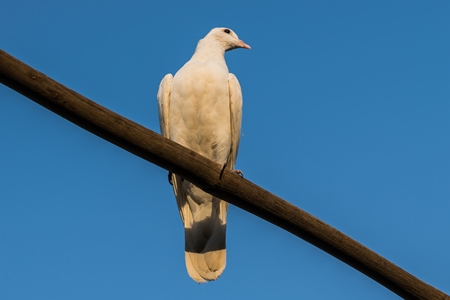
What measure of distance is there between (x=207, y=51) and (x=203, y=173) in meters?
5.12

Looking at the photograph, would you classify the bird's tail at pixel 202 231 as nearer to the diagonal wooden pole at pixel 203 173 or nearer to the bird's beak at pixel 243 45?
the bird's beak at pixel 243 45

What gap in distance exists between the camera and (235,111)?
24.5 ft

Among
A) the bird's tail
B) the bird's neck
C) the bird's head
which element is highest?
the bird's head

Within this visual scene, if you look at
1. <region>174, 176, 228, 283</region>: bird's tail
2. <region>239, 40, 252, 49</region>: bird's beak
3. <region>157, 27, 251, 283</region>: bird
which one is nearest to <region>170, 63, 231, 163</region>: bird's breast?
<region>157, 27, 251, 283</region>: bird

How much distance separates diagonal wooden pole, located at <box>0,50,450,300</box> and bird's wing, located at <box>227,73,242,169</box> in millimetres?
3986

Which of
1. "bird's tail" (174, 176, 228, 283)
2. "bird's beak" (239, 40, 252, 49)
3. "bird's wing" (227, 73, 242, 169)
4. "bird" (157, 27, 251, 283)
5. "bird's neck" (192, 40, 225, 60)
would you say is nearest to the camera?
"bird's tail" (174, 176, 228, 283)

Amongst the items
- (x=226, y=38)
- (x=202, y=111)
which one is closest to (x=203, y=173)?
(x=202, y=111)

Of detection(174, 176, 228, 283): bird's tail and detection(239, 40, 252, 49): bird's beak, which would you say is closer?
detection(174, 176, 228, 283): bird's tail

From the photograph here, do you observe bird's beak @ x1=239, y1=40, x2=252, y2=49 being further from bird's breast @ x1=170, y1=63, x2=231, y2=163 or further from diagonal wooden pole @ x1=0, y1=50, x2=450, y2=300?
diagonal wooden pole @ x1=0, y1=50, x2=450, y2=300

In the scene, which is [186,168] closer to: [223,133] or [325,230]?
[325,230]

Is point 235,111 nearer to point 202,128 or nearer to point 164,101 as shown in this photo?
point 202,128

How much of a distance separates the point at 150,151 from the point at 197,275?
3758mm

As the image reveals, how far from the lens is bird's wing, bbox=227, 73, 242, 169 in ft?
24.5

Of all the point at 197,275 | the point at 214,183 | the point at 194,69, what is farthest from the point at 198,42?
the point at 214,183
